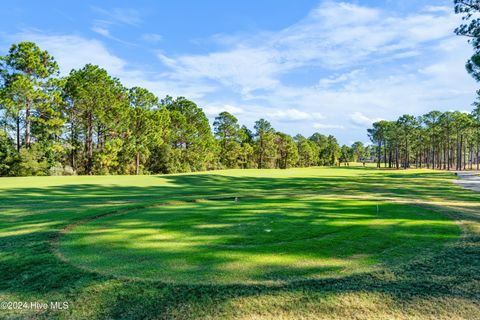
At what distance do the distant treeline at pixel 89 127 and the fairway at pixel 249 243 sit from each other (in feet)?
101

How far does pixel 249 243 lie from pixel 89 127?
39.8 meters

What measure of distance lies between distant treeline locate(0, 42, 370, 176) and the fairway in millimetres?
30753

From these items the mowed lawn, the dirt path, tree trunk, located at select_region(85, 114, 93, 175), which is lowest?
the dirt path

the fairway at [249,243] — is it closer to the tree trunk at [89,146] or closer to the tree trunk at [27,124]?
the tree trunk at [27,124]

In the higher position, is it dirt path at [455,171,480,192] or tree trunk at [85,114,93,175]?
tree trunk at [85,114,93,175]

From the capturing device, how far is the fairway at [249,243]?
4492mm

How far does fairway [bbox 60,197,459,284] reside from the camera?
177 inches

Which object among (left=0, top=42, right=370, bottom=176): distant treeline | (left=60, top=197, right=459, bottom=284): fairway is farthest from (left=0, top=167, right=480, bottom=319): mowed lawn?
(left=0, top=42, right=370, bottom=176): distant treeline

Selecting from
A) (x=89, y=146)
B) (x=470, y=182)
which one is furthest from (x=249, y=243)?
(x=89, y=146)

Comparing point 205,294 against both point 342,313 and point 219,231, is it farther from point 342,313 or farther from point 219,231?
point 219,231

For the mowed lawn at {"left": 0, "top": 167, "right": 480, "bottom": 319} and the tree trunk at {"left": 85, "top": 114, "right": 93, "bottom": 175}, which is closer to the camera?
the mowed lawn at {"left": 0, "top": 167, "right": 480, "bottom": 319}

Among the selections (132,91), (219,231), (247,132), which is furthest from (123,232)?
(247,132)

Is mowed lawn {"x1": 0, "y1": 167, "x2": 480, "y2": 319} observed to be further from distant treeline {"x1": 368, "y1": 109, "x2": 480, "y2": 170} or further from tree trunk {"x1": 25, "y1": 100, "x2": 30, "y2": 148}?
distant treeline {"x1": 368, "y1": 109, "x2": 480, "y2": 170}

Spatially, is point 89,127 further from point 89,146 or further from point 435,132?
point 435,132
